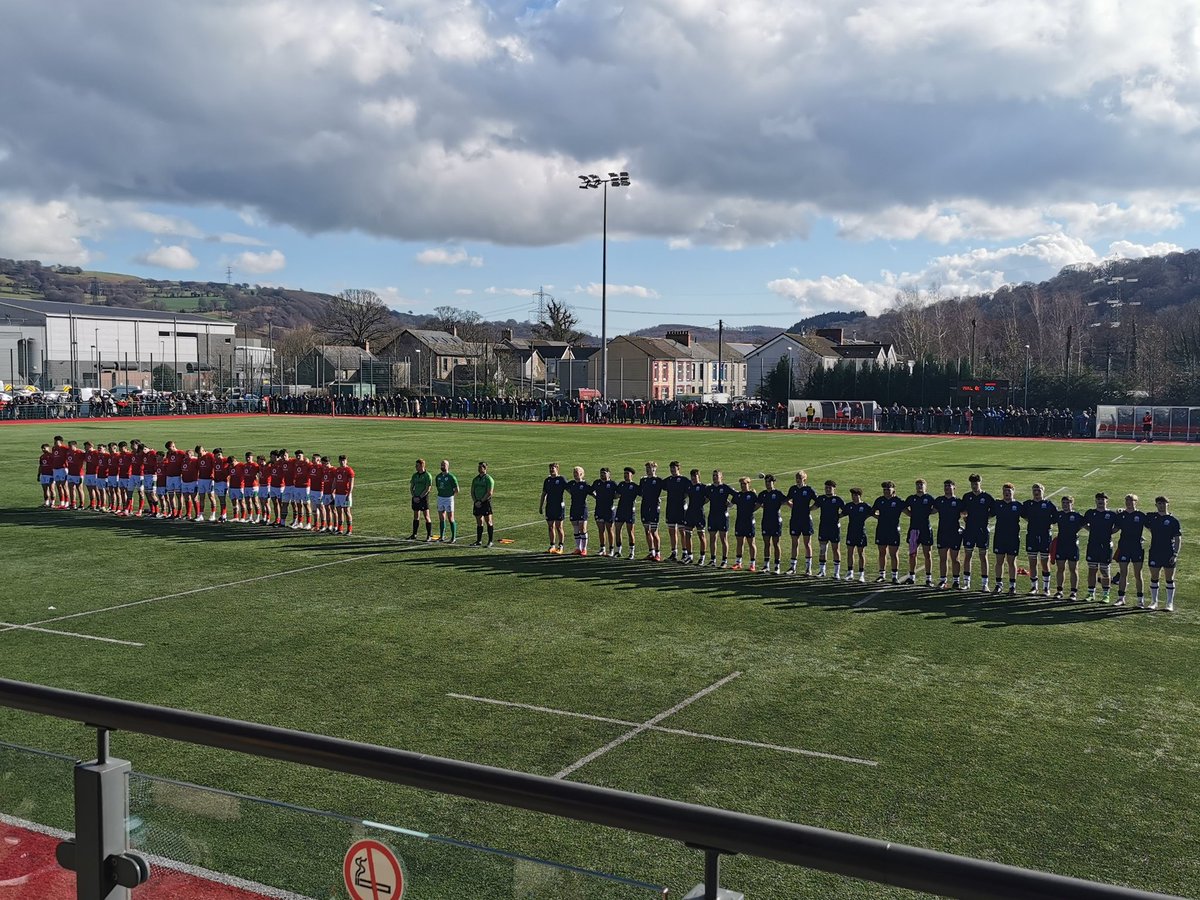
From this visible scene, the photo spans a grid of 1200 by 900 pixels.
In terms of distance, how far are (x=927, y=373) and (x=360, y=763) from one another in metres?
73.4

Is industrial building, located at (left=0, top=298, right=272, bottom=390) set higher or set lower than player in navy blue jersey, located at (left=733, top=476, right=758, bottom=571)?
higher

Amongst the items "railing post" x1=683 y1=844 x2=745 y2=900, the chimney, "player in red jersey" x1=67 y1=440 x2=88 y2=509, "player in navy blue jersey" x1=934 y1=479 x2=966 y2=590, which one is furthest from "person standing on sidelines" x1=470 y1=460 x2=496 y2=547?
the chimney

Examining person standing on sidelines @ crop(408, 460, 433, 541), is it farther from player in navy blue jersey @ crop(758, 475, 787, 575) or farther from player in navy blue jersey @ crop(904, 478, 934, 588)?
player in navy blue jersey @ crop(904, 478, 934, 588)

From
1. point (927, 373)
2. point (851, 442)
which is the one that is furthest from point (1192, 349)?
point (851, 442)

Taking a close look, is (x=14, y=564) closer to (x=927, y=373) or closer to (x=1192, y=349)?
(x=927, y=373)

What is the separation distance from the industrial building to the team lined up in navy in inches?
2940

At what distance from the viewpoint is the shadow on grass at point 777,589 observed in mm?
16312

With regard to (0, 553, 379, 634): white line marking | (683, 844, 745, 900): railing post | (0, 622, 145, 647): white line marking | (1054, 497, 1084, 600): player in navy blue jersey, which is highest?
(683, 844, 745, 900): railing post

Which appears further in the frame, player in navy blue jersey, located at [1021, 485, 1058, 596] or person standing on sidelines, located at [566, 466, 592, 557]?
person standing on sidelines, located at [566, 466, 592, 557]

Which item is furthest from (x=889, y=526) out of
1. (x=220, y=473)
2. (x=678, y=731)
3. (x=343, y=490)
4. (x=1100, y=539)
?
(x=220, y=473)

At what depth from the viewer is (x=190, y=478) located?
25250mm

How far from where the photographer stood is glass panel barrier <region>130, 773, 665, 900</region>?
282 centimetres

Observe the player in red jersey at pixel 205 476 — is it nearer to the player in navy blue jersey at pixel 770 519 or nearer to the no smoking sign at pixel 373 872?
the player in navy blue jersey at pixel 770 519

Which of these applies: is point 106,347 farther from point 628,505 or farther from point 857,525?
point 857,525
